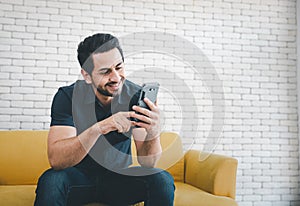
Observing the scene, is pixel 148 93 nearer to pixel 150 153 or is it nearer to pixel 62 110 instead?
pixel 150 153

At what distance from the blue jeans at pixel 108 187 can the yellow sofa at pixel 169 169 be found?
1.27 feet

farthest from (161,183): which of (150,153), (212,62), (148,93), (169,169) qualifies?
(212,62)

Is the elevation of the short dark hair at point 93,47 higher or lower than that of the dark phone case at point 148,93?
higher

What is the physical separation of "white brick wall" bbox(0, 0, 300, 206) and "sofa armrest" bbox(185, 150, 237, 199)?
0.71 meters

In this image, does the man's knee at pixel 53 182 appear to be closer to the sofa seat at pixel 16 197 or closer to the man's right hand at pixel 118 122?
the man's right hand at pixel 118 122

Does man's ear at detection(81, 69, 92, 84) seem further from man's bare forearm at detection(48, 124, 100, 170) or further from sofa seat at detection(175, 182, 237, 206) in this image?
sofa seat at detection(175, 182, 237, 206)

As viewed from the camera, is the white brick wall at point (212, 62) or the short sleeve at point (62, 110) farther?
the white brick wall at point (212, 62)

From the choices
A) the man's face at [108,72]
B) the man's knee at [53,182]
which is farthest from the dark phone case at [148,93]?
the man's knee at [53,182]

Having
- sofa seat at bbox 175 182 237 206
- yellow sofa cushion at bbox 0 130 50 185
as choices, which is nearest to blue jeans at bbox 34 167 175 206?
sofa seat at bbox 175 182 237 206

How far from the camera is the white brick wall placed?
3.38m

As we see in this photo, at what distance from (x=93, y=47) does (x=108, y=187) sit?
735 millimetres

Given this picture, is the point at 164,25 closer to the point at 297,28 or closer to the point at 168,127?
the point at 168,127

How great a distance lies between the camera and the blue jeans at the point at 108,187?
6.13 feet

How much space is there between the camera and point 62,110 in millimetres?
2029
